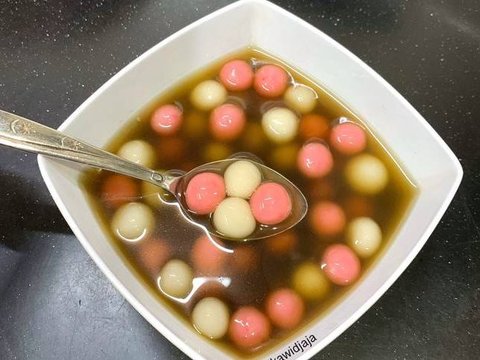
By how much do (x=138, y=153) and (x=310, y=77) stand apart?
31 centimetres

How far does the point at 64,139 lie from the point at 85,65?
33cm

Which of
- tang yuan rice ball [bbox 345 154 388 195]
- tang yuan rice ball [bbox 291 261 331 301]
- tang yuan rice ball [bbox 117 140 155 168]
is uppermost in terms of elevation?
tang yuan rice ball [bbox 345 154 388 195]

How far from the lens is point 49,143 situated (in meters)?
0.65

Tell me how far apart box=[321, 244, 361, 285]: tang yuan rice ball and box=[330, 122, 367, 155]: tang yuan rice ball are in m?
0.17

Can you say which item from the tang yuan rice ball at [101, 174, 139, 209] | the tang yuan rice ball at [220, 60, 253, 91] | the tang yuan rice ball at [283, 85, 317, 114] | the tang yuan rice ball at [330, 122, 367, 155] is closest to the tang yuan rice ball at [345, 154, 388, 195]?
the tang yuan rice ball at [330, 122, 367, 155]

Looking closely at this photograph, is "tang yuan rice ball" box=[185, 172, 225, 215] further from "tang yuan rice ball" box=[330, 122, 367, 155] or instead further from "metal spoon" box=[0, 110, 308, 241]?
"tang yuan rice ball" box=[330, 122, 367, 155]

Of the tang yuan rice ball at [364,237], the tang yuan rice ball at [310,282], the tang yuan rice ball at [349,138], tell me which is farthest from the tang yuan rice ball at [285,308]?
the tang yuan rice ball at [349,138]

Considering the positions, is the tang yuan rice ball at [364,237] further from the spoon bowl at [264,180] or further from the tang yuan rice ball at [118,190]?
the tang yuan rice ball at [118,190]

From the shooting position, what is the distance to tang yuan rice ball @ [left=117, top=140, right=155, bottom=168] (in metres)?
0.79

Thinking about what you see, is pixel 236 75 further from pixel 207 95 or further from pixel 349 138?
pixel 349 138

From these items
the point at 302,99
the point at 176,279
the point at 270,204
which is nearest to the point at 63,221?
the point at 176,279

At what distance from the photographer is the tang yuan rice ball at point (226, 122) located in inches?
32.6

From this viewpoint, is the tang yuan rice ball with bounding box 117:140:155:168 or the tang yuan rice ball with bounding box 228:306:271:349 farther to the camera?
the tang yuan rice ball with bounding box 117:140:155:168

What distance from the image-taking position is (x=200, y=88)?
85 cm
